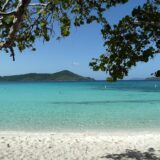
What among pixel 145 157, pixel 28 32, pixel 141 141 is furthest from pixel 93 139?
pixel 28 32

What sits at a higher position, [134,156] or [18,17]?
[18,17]

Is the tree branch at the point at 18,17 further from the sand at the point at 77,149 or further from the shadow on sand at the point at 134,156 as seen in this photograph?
the shadow on sand at the point at 134,156

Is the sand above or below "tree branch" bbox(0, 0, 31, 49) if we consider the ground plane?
below

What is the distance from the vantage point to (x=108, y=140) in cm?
1305

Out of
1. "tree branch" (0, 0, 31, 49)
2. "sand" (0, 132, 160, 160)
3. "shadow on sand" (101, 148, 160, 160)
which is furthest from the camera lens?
"sand" (0, 132, 160, 160)

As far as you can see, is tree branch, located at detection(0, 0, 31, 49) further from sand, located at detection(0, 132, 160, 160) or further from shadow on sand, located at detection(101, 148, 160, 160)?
shadow on sand, located at detection(101, 148, 160, 160)

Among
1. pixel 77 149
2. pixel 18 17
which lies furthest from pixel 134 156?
pixel 18 17

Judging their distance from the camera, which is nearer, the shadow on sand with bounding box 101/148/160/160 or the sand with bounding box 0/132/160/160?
the shadow on sand with bounding box 101/148/160/160

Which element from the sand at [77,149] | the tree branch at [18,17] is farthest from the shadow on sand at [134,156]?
the tree branch at [18,17]

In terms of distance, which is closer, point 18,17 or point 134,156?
point 18,17

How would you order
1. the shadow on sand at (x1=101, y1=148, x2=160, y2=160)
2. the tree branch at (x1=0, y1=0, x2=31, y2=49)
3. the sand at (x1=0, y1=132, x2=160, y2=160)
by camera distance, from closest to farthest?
1. the tree branch at (x1=0, y1=0, x2=31, y2=49)
2. the shadow on sand at (x1=101, y1=148, x2=160, y2=160)
3. the sand at (x1=0, y1=132, x2=160, y2=160)

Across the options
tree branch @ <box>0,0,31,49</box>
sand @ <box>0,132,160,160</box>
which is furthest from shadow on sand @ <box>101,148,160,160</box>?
tree branch @ <box>0,0,31,49</box>

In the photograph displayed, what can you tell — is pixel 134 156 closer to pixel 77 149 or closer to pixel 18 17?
pixel 77 149

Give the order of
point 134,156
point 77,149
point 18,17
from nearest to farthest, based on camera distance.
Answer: point 18,17 → point 134,156 → point 77,149
